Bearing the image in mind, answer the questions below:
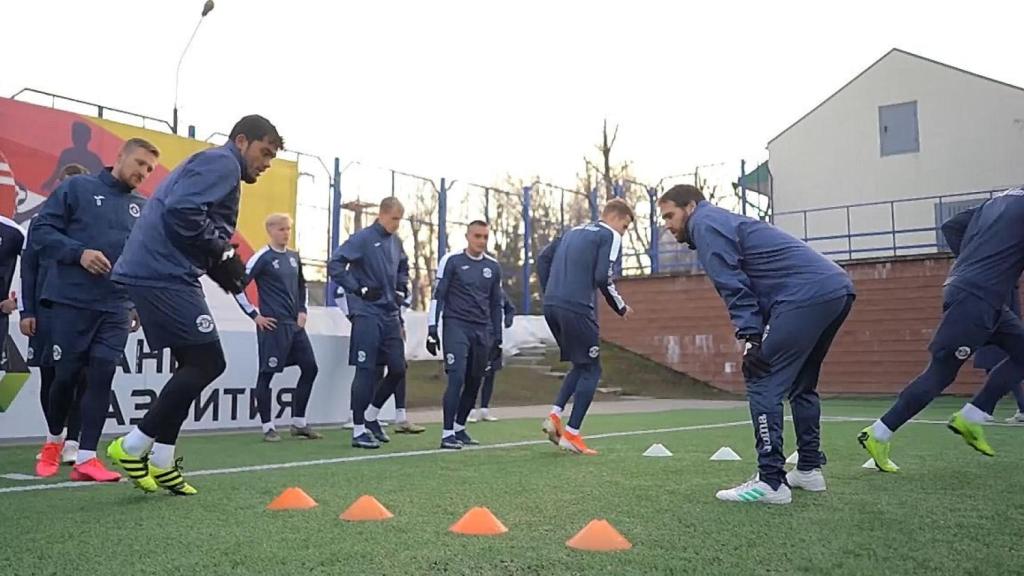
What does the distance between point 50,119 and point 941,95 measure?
83.6 ft

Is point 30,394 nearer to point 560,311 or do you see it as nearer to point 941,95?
point 560,311

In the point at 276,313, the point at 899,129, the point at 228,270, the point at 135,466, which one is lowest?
the point at 135,466

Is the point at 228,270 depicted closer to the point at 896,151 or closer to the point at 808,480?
the point at 808,480

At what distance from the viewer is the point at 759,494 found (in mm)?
4281

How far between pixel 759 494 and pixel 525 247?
58.5ft

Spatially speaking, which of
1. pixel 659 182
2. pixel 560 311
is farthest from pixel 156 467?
pixel 659 182

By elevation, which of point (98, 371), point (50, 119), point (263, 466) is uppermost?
point (50, 119)

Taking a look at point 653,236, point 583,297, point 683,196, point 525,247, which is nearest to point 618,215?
point 583,297

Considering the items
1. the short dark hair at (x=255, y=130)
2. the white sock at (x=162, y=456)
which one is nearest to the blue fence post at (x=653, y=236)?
the short dark hair at (x=255, y=130)

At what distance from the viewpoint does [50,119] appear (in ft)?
40.6

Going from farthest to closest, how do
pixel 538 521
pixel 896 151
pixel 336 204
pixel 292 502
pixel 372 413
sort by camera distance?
pixel 896 151, pixel 336 204, pixel 372 413, pixel 292 502, pixel 538 521

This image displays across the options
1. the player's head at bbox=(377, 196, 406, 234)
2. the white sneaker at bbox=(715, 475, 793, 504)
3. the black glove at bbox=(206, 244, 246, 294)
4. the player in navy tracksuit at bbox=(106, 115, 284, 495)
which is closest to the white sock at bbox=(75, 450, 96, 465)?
the player in navy tracksuit at bbox=(106, 115, 284, 495)

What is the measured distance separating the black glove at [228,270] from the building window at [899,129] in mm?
27712

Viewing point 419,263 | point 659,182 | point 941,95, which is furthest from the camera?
point 941,95
